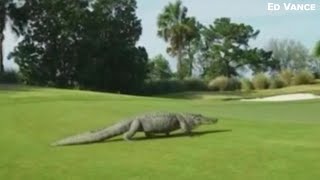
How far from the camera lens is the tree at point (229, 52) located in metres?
74.9

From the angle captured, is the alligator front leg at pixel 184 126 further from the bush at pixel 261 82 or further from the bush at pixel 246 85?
the bush at pixel 246 85

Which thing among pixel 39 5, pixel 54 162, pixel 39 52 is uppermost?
pixel 39 5

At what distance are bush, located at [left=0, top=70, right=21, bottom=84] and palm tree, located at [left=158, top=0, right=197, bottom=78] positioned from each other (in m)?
27.5

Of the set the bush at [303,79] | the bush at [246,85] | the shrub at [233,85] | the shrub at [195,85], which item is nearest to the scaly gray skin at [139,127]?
the bush at [246,85]

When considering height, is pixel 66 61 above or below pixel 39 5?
below

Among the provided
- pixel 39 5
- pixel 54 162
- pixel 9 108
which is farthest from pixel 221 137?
pixel 39 5

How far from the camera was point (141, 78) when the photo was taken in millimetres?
55000

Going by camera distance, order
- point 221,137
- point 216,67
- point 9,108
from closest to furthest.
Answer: point 221,137, point 9,108, point 216,67

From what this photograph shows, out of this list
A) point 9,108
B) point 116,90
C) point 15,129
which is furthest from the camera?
point 116,90

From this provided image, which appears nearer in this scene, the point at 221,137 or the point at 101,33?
the point at 221,137

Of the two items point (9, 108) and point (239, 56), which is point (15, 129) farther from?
point (239, 56)

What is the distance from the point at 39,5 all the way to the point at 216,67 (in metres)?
24.6

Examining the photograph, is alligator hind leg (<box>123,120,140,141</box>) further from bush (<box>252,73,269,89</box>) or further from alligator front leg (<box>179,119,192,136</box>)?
bush (<box>252,73,269,89</box>)

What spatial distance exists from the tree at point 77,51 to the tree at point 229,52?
19.5m
